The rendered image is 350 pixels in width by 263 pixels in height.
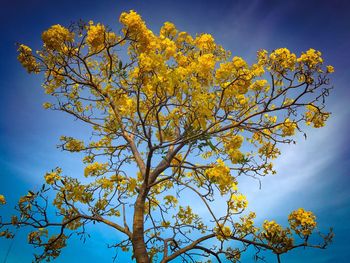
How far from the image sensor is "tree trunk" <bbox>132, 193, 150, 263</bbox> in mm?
6516

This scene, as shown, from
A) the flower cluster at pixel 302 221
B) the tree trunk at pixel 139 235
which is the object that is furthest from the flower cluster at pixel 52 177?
the flower cluster at pixel 302 221

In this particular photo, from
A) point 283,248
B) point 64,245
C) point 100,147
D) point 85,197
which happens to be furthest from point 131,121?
point 283,248

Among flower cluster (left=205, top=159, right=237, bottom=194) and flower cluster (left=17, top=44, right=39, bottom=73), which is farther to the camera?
flower cluster (left=17, top=44, right=39, bottom=73)

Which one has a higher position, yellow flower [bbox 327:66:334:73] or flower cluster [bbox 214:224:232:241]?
yellow flower [bbox 327:66:334:73]

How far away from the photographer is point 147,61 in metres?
4.62

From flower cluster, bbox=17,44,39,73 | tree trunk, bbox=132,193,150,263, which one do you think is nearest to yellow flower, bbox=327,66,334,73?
tree trunk, bbox=132,193,150,263

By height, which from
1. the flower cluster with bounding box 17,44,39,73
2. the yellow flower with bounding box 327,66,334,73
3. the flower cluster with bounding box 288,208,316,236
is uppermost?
the flower cluster with bounding box 17,44,39,73

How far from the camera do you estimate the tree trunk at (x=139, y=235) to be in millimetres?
6516

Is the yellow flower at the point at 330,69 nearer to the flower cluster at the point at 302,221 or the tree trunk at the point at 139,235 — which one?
the flower cluster at the point at 302,221

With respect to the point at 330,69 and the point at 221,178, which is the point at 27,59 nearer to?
the point at 221,178

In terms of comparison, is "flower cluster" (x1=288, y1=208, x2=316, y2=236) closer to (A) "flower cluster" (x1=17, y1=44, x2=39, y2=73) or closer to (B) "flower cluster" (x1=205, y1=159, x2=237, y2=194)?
(B) "flower cluster" (x1=205, y1=159, x2=237, y2=194)

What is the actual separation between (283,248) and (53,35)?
604 centimetres

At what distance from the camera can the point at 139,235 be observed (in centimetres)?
679

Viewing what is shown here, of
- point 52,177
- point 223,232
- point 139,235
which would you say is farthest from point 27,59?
point 223,232
